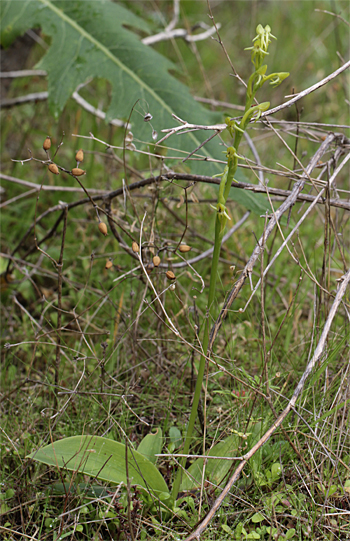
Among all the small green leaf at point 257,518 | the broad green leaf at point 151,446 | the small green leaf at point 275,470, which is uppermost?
the broad green leaf at point 151,446

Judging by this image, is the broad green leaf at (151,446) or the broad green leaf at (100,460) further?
the broad green leaf at (151,446)

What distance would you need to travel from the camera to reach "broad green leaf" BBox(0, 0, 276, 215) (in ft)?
6.63

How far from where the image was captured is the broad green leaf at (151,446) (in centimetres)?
139

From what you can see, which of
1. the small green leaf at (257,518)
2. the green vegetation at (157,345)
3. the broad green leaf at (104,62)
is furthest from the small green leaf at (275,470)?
the broad green leaf at (104,62)

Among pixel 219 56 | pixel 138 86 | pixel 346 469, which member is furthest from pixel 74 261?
pixel 219 56

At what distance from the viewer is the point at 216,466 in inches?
54.0

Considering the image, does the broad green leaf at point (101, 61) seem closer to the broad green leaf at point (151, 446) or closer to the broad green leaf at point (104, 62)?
the broad green leaf at point (104, 62)

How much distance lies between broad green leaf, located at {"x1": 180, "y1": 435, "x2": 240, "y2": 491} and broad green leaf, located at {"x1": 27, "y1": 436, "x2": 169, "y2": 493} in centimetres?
11

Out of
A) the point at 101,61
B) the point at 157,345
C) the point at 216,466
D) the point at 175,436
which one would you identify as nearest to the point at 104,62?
the point at 101,61

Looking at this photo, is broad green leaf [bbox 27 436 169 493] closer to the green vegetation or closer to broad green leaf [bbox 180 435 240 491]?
the green vegetation

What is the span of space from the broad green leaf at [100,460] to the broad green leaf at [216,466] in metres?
0.11

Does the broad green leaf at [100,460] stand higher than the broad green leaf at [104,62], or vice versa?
the broad green leaf at [104,62]

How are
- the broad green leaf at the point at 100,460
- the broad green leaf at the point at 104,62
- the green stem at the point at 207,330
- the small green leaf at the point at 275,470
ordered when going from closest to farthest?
the green stem at the point at 207,330, the broad green leaf at the point at 100,460, the small green leaf at the point at 275,470, the broad green leaf at the point at 104,62

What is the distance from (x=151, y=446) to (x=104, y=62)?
1.74 meters
